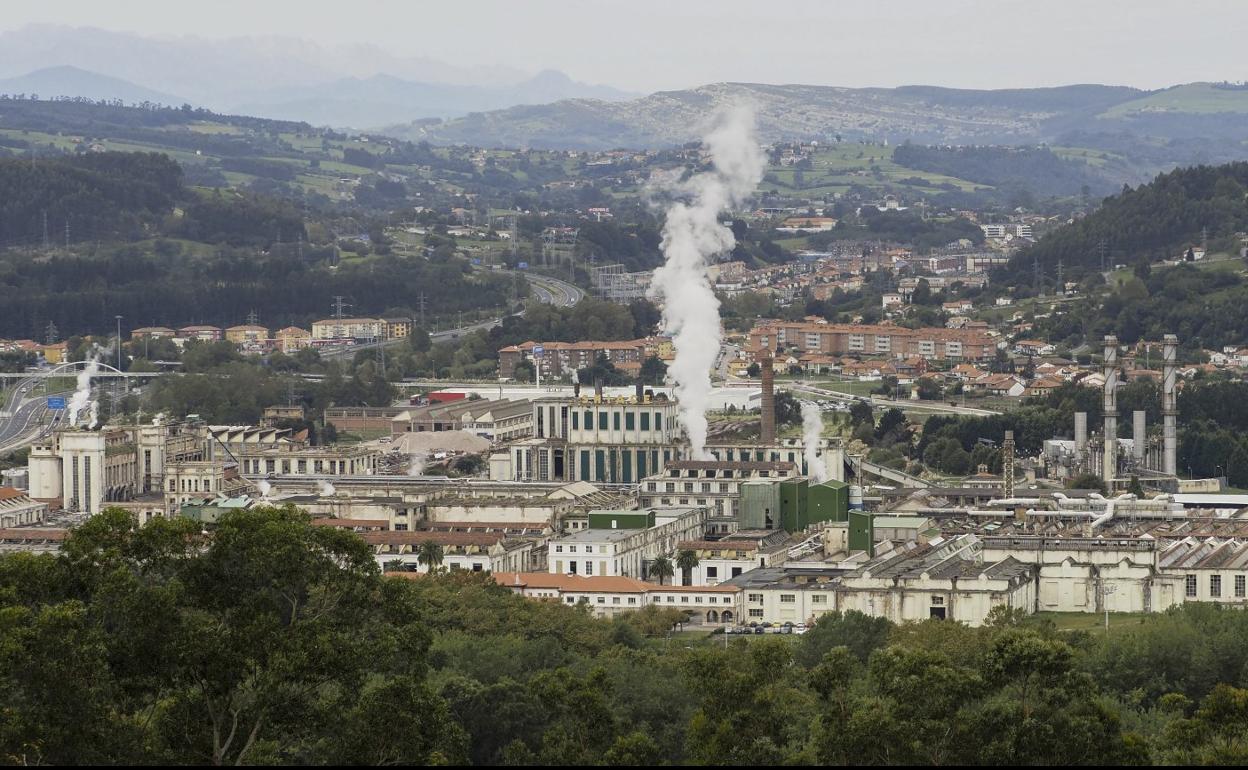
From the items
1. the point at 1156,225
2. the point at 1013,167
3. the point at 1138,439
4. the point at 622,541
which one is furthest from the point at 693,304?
the point at 1013,167

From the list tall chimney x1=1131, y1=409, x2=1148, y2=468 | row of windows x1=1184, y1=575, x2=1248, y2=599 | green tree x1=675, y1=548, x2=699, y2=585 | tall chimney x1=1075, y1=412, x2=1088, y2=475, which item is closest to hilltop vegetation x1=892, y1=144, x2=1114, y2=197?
tall chimney x1=1075, y1=412, x2=1088, y2=475

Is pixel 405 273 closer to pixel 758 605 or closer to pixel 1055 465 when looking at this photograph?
pixel 1055 465

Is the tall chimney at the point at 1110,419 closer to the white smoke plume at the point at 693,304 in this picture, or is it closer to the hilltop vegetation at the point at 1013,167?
the white smoke plume at the point at 693,304

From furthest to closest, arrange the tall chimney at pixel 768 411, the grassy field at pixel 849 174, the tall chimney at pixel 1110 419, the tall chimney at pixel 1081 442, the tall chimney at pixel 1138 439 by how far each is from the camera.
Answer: the grassy field at pixel 849 174 < the tall chimney at pixel 1138 439 < the tall chimney at pixel 1081 442 < the tall chimney at pixel 768 411 < the tall chimney at pixel 1110 419

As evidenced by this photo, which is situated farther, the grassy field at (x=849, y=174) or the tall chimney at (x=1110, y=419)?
the grassy field at (x=849, y=174)

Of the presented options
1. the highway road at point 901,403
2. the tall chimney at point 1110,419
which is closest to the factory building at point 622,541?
the tall chimney at point 1110,419

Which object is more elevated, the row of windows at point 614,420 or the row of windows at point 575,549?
the row of windows at point 614,420
